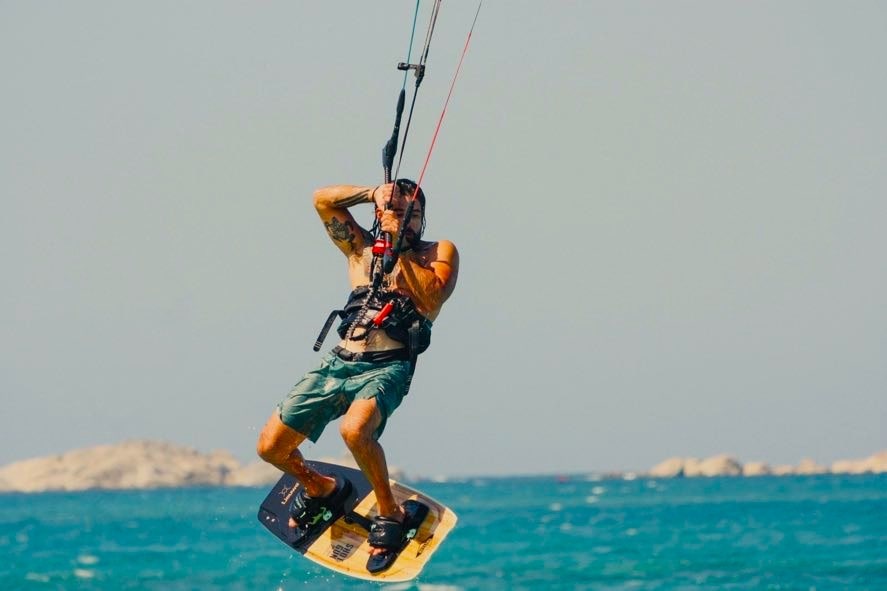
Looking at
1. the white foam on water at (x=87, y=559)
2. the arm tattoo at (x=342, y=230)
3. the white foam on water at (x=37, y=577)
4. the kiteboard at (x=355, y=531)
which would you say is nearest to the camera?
the arm tattoo at (x=342, y=230)

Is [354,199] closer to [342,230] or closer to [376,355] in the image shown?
[342,230]

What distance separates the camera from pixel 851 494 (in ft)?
318

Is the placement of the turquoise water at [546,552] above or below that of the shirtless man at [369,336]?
above

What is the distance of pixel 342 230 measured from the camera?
1404 cm

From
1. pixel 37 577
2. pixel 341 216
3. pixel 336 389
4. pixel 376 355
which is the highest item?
pixel 37 577

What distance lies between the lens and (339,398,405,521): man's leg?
44.2ft

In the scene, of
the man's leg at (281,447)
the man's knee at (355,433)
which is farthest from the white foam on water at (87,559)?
the man's knee at (355,433)

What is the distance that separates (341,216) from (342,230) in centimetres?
11

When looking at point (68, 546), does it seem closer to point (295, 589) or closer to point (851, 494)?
point (295, 589)

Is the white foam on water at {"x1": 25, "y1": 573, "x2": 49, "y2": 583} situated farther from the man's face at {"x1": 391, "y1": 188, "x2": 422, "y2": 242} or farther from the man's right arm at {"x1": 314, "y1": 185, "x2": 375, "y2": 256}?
the man's face at {"x1": 391, "y1": 188, "x2": 422, "y2": 242}

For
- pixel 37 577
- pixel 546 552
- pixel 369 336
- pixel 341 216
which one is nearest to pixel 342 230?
pixel 341 216

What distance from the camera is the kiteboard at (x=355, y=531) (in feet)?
47.6

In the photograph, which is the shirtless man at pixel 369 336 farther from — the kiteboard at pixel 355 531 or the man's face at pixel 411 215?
the kiteboard at pixel 355 531

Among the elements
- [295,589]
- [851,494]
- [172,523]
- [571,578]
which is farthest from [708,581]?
[851,494]
